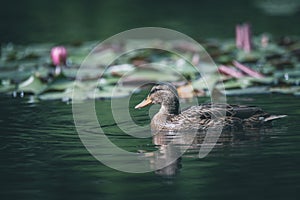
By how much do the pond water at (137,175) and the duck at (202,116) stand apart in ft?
0.87

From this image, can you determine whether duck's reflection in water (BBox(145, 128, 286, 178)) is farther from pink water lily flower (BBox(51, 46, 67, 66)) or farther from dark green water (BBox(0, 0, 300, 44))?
dark green water (BBox(0, 0, 300, 44))

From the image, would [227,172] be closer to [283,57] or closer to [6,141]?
[6,141]

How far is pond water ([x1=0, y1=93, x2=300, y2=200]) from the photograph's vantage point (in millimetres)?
6422

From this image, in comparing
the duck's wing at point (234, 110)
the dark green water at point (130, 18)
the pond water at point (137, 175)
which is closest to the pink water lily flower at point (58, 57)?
the pond water at point (137, 175)

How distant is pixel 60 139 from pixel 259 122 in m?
2.13

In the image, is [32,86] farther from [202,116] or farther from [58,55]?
[202,116]

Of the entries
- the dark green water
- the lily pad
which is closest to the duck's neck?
the lily pad

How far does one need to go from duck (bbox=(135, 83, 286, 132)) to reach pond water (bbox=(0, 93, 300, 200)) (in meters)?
0.27

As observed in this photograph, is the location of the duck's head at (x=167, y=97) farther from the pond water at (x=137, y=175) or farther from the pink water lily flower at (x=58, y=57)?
the pink water lily flower at (x=58, y=57)

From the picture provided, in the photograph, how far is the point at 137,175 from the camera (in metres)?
7.02

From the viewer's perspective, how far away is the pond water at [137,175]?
642 cm

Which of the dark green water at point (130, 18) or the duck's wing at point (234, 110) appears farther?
the dark green water at point (130, 18)

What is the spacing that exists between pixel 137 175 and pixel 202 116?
2328 millimetres

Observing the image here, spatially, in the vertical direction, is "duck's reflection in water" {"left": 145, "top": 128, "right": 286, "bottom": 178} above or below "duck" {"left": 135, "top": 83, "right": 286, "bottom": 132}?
below
